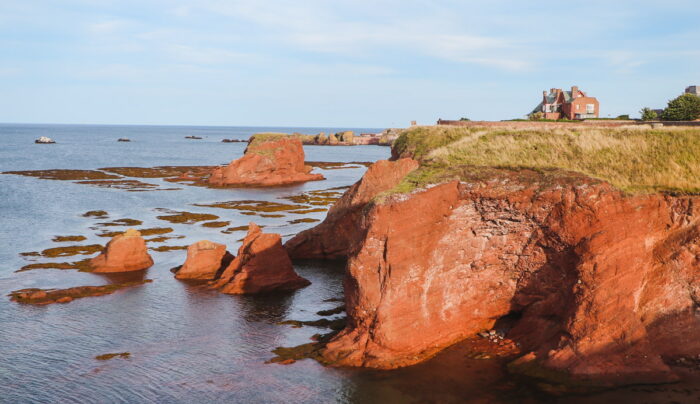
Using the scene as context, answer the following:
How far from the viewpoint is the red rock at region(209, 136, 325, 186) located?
105 meters

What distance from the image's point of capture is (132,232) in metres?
45.8

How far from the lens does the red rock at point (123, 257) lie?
44.1m

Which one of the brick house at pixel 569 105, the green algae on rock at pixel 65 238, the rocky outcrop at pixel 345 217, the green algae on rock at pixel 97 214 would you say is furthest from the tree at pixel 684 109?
the green algae on rock at pixel 97 214

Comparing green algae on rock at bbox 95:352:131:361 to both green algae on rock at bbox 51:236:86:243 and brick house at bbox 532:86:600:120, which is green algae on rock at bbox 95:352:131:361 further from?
brick house at bbox 532:86:600:120

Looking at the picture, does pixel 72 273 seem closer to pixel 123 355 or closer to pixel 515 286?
pixel 123 355

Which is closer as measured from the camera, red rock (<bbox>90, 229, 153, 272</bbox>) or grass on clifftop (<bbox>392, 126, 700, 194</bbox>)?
grass on clifftop (<bbox>392, 126, 700, 194</bbox>)

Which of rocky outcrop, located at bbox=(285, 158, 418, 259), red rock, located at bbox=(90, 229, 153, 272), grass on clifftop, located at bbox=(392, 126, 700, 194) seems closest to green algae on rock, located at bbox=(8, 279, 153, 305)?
red rock, located at bbox=(90, 229, 153, 272)

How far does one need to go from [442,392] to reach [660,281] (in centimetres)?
1090

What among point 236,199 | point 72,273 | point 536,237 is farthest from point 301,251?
point 236,199

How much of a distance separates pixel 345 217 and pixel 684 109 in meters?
33.1

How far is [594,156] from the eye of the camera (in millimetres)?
29938

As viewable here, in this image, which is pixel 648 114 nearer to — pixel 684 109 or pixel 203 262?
pixel 684 109

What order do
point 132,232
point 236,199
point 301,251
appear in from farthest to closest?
point 236,199
point 301,251
point 132,232

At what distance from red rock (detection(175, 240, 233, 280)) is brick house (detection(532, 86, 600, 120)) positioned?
45924mm
